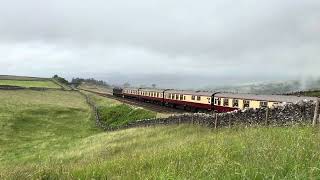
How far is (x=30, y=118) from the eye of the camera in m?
62.2

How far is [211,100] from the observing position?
50.5 meters

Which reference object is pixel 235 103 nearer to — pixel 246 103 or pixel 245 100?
pixel 245 100

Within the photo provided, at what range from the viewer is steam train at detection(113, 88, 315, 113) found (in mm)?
38094

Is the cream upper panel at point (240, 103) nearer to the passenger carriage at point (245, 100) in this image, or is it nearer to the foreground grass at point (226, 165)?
the passenger carriage at point (245, 100)

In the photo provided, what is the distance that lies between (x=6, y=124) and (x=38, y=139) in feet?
29.5

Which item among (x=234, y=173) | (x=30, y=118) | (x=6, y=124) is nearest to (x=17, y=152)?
(x=6, y=124)

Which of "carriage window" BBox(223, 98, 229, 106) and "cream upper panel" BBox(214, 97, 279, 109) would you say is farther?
"carriage window" BBox(223, 98, 229, 106)

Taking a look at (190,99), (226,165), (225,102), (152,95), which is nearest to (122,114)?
(190,99)

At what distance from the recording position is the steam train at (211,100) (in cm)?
3809

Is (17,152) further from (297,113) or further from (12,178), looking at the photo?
(12,178)

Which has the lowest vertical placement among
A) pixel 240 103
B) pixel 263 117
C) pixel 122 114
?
pixel 122 114

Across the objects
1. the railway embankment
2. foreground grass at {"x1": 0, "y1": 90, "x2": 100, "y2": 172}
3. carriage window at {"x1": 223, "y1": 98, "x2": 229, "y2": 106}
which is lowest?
foreground grass at {"x1": 0, "y1": 90, "x2": 100, "y2": 172}

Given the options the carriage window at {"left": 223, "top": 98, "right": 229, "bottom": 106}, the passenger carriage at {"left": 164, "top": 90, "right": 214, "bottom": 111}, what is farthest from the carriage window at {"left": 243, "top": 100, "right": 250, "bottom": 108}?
the passenger carriage at {"left": 164, "top": 90, "right": 214, "bottom": 111}

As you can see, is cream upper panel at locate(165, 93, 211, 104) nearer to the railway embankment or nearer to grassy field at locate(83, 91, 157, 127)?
grassy field at locate(83, 91, 157, 127)
